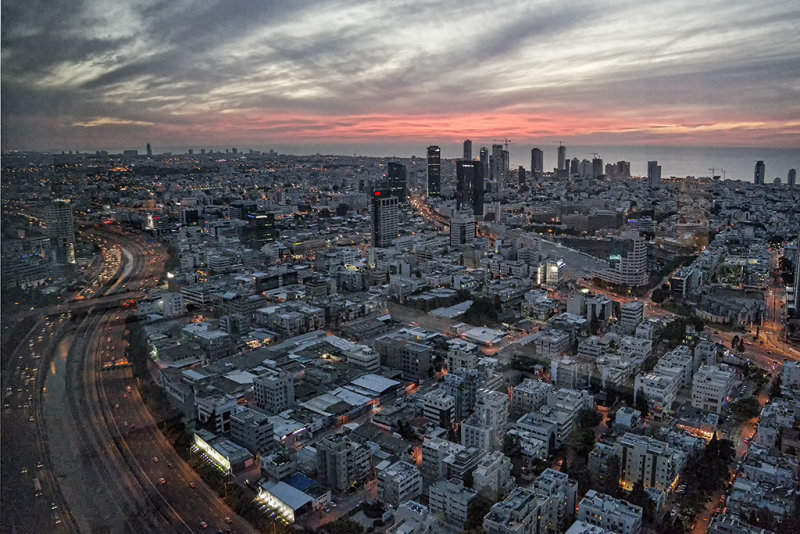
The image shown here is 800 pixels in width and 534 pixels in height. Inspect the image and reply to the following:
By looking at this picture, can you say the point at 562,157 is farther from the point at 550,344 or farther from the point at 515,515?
the point at 515,515

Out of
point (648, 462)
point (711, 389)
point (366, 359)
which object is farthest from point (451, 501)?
point (711, 389)

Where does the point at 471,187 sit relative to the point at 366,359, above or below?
above

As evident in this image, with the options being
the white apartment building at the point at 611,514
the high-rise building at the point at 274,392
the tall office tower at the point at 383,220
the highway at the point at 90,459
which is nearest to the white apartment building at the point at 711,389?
the white apartment building at the point at 611,514

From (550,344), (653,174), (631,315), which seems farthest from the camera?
(653,174)

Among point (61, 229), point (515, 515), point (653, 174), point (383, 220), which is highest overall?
point (61, 229)

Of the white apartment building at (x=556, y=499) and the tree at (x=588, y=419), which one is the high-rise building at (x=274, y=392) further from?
the tree at (x=588, y=419)

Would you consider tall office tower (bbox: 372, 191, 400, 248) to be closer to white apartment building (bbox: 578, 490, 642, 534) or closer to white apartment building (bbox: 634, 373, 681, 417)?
white apartment building (bbox: 634, 373, 681, 417)

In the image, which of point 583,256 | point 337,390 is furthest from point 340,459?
point 583,256
